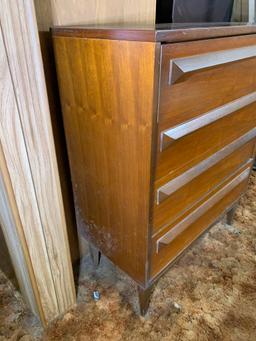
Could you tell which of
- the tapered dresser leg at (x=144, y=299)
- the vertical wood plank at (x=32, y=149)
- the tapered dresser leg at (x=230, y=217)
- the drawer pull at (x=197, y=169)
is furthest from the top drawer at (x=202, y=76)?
the tapered dresser leg at (x=230, y=217)

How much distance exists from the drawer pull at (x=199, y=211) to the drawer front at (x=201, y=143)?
217mm

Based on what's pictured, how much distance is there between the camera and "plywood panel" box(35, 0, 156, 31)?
2.50 feet

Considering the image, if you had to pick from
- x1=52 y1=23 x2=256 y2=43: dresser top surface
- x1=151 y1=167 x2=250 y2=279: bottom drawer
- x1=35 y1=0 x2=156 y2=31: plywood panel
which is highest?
x1=35 y1=0 x2=156 y2=31: plywood panel

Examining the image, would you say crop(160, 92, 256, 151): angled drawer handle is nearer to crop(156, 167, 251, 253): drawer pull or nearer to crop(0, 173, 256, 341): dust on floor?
crop(156, 167, 251, 253): drawer pull

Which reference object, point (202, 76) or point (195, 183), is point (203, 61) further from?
point (195, 183)

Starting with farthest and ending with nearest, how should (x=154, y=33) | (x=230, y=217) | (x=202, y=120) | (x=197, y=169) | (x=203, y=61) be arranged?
(x=230, y=217) → (x=197, y=169) → (x=202, y=120) → (x=203, y=61) → (x=154, y=33)

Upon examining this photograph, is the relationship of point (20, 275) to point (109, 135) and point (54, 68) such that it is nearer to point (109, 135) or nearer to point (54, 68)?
point (109, 135)

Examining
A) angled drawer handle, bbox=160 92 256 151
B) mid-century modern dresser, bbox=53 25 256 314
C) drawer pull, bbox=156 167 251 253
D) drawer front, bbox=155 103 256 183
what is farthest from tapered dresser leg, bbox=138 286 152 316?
angled drawer handle, bbox=160 92 256 151

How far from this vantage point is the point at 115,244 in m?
0.96

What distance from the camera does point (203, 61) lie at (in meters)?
0.64

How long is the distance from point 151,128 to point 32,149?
1.06 ft

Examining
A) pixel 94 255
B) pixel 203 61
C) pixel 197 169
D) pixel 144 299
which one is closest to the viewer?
pixel 203 61

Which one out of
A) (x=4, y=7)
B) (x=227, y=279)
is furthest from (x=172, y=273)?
(x=4, y=7)

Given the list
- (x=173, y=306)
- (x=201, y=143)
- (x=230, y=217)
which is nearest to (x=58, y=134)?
(x=201, y=143)
